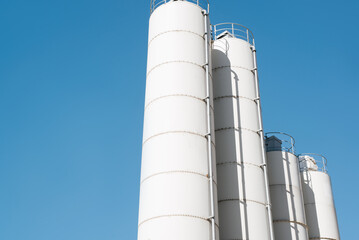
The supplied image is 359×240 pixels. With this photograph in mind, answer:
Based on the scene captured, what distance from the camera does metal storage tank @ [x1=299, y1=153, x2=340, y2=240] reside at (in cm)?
2814

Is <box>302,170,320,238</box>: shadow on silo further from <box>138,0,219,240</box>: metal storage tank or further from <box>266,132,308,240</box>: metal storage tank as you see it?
<box>138,0,219,240</box>: metal storage tank

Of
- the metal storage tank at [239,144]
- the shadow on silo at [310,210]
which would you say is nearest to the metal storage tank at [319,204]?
the shadow on silo at [310,210]

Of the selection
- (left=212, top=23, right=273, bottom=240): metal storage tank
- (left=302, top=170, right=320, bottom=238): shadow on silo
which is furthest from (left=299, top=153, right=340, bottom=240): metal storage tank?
(left=212, top=23, right=273, bottom=240): metal storage tank

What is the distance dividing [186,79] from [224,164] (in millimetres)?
4644

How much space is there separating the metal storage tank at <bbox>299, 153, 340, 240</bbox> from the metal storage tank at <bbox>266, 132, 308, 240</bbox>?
334cm

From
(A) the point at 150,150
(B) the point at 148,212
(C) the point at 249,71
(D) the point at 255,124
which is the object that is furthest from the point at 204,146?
(C) the point at 249,71

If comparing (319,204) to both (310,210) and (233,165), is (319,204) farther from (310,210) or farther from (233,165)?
(233,165)

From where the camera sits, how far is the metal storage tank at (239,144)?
20344mm

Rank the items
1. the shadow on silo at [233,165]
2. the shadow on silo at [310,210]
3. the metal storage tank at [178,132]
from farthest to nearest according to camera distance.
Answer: the shadow on silo at [310,210] < the shadow on silo at [233,165] < the metal storage tank at [178,132]

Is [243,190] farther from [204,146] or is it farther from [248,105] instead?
[248,105]

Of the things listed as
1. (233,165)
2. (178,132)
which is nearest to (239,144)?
(233,165)

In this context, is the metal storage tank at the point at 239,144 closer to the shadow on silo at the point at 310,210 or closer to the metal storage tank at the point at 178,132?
the metal storage tank at the point at 178,132

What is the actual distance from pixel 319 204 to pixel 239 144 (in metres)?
10.0

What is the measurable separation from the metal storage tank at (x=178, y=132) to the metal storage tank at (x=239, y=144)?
2306 millimetres
